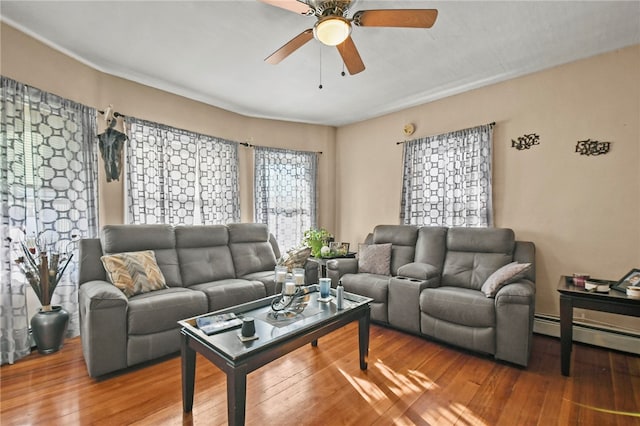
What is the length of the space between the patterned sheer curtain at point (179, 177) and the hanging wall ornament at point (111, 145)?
23cm

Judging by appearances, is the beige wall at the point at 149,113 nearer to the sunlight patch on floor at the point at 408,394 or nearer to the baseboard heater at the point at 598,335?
the sunlight patch on floor at the point at 408,394

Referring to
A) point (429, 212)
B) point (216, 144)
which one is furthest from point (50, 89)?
point (429, 212)

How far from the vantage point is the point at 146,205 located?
10.8 feet

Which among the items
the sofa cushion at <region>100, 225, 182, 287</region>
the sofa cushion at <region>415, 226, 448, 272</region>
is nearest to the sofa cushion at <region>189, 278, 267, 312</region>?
the sofa cushion at <region>100, 225, 182, 287</region>

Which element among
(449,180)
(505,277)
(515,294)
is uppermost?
(449,180)

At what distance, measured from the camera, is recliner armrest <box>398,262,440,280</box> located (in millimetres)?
3008

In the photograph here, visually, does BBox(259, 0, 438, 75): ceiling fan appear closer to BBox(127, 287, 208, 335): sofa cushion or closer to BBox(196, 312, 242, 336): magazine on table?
BBox(196, 312, 242, 336): magazine on table

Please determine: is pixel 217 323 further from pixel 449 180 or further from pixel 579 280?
pixel 449 180

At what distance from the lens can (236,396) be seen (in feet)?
4.49

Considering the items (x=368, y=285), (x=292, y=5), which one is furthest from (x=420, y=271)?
(x=292, y=5)

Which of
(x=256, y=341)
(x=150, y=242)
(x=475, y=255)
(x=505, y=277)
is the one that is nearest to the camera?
(x=256, y=341)

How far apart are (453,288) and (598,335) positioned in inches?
50.4

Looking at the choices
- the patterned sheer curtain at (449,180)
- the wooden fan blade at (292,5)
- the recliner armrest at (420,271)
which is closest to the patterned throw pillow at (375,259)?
the recliner armrest at (420,271)

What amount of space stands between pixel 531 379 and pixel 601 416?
418 millimetres
